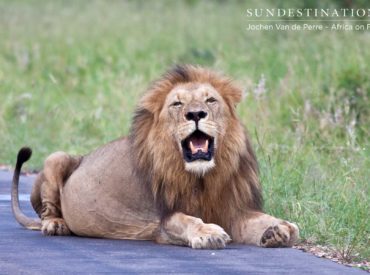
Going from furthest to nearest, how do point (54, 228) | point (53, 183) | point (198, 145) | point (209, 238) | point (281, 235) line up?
point (53, 183), point (54, 228), point (198, 145), point (281, 235), point (209, 238)

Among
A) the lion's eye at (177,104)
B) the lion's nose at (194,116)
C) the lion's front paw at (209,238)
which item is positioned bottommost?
the lion's front paw at (209,238)

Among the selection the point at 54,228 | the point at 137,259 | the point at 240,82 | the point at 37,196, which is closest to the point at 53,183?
the point at 37,196

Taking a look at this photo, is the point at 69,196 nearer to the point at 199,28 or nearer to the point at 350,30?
Answer: the point at 350,30

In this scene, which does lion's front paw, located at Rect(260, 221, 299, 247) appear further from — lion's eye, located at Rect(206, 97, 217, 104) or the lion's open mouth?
lion's eye, located at Rect(206, 97, 217, 104)

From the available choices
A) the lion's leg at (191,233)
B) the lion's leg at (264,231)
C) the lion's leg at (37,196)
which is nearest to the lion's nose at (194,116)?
the lion's leg at (191,233)

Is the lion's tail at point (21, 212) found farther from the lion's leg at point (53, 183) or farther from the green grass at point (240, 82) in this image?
the green grass at point (240, 82)

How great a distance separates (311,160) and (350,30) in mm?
5667

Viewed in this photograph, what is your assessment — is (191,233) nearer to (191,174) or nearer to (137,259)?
(191,174)

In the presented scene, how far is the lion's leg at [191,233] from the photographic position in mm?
7668

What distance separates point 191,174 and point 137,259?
2.73ft

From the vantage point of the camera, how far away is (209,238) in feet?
25.1

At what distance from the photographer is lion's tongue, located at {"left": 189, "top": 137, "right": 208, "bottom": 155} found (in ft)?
25.8

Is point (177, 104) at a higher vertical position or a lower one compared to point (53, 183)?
higher

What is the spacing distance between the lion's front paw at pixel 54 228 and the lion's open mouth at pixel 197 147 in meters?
1.15
